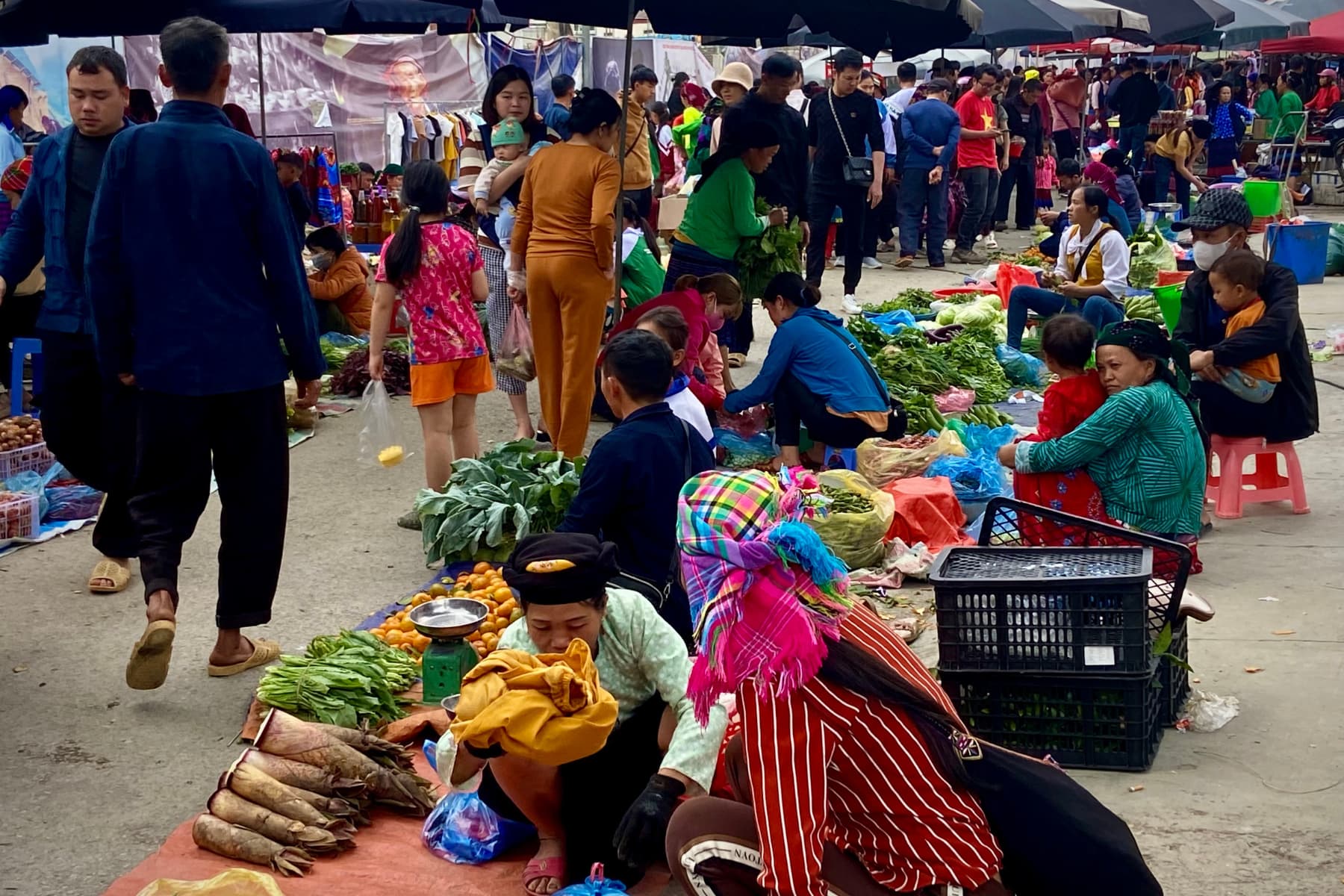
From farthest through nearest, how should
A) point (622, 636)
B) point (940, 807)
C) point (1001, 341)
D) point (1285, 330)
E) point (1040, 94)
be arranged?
point (1040, 94), point (1001, 341), point (1285, 330), point (622, 636), point (940, 807)

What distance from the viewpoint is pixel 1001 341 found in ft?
35.9

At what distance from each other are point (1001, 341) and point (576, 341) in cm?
476

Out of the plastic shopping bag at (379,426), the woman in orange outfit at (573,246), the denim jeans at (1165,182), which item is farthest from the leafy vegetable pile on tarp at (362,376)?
the denim jeans at (1165,182)

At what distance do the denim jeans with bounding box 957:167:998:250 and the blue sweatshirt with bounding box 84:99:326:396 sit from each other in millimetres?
12530

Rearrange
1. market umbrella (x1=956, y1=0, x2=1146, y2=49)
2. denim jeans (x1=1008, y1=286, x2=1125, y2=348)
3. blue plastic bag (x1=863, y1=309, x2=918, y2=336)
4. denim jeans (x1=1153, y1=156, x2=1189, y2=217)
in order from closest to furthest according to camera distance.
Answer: denim jeans (x1=1008, y1=286, x2=1125, y2=348) → blue plastic bag (x1=863, y1=309, x2=918, y2=336) → market umbrella (x1=956, y1=0, x2=1146, y2=49) → denim jeans (x1=1153, y1=156, x2=1189, y2=217)

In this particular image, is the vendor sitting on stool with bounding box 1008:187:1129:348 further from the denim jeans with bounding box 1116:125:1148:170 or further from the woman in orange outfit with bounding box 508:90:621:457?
the denim jeans with bounding box 1116:125:1148:170

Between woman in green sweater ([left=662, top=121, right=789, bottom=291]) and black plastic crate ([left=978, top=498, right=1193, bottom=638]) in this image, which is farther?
woman in green sweater ([left=662, top=121, right=789, bottom=291])

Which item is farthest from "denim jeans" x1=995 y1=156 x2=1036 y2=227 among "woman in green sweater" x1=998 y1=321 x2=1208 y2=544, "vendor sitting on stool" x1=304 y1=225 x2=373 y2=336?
"woman in green sweater" x1=998 y1=321 x2=1208 y2=544

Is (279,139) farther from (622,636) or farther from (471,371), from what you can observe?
(622,636)

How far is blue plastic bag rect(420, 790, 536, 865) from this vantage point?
3.85 m

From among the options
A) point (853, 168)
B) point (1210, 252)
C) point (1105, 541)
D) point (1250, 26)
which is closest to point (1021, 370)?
point (853, 168)

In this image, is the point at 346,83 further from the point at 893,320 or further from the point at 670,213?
the point at 893,320

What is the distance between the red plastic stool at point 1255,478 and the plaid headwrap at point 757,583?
15.5 feet

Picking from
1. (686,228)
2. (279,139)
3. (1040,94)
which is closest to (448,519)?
(686,228)
